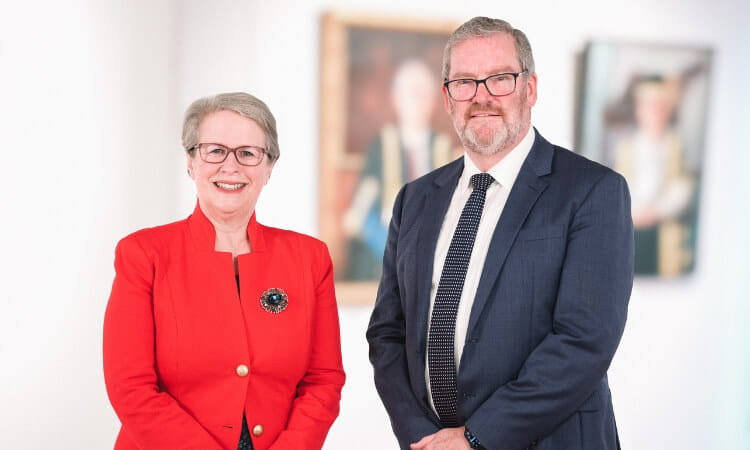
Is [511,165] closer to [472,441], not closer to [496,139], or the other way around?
[496,139]

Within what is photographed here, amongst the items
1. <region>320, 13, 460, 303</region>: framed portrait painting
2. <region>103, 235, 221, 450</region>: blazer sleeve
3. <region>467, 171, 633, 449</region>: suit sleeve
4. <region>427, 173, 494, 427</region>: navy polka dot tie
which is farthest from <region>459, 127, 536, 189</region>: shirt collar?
<region>320, 13, 460, 303</region>: framed portrait painting

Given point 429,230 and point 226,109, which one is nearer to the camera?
point 226,109

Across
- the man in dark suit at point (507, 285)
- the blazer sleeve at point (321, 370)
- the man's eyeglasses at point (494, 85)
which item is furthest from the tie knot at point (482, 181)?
the blazer sleeve at point (321, 370)

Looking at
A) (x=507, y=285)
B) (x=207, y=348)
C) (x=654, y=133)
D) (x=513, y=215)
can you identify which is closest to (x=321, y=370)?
(x=207, y=348)

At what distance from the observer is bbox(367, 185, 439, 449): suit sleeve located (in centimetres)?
205

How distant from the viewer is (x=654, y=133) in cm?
394

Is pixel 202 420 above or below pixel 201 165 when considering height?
below

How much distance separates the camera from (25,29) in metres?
2.23

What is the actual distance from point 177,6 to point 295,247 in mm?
1719

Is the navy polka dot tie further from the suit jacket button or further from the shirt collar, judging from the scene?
the suit jacket button

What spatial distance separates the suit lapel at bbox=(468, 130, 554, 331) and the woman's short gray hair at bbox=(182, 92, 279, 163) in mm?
636

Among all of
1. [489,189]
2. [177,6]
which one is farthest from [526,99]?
[177,6]

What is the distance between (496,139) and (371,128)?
154 centimetres

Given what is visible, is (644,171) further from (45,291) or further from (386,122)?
(45,291)
